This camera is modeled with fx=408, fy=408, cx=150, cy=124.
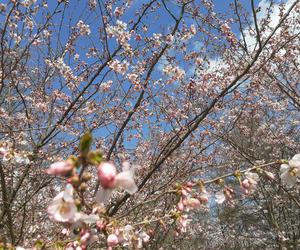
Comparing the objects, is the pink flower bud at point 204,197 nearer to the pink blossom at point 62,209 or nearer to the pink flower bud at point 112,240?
the pink flower bud at point 112,240

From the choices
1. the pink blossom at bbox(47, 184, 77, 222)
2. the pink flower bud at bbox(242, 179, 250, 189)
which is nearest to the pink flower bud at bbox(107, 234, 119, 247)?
the pink blossom at bbox(47, 184, 77, 222)

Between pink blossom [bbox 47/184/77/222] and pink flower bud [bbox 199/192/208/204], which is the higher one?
pink flower bud [bbox 199/192/208/204]

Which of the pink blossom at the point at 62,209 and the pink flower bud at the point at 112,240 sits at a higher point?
the pink blossom at the point at 62,209

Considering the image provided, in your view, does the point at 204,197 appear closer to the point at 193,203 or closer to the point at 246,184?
the point at 193,203

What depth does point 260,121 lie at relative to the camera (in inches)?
484

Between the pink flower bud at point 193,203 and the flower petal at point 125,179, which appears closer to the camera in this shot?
the flower petal at point 125,179

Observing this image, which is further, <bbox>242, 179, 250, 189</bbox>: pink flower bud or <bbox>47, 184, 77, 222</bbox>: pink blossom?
<bbox>242, 179, 250, 189</bbox>: pink flower bud

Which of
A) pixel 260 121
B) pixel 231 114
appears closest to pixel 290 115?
pixel 260 121

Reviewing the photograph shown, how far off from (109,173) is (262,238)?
49.8 feet

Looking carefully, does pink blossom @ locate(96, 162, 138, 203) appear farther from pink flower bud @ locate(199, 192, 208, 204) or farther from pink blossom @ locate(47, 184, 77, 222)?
pink flower bud @ locate(199, 192, 208, 204)

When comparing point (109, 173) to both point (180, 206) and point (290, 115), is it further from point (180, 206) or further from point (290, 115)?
point (290, 115)

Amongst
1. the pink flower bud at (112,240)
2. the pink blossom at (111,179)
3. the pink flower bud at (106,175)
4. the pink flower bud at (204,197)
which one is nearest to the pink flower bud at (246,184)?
the pink flower bud at (204,197)

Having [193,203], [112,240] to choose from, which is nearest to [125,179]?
[112,240]

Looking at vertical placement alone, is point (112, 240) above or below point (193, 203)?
below
